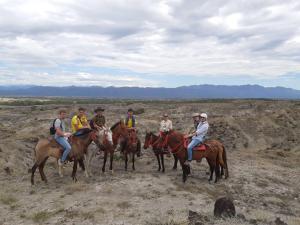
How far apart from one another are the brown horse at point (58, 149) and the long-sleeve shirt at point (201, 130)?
4.73 m

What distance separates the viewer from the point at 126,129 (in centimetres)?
1797

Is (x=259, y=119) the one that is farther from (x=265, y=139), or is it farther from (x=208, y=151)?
(x=208, y=151)

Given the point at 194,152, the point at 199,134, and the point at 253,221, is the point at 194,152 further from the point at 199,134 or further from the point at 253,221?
the point at 253,221

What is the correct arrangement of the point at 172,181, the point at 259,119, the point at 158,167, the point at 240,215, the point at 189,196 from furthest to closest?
1. the point at 259,119
2. the point at 158,167
3. the point at 172,181
4. the point at 189,196
5. the point at 240,215

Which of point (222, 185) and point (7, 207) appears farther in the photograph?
point (222, 185)

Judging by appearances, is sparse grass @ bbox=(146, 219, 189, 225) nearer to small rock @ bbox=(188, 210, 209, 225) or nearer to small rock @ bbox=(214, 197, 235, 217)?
small rock @ bbox=(188, 210, 209, 225)

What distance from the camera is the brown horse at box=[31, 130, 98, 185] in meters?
15.1

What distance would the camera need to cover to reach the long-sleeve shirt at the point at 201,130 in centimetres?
1582

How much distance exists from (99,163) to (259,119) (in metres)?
24.4

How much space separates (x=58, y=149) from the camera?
597 inches

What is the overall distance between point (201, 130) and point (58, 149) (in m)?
6.50

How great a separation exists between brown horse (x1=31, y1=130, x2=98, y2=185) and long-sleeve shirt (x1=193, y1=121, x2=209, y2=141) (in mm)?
4730

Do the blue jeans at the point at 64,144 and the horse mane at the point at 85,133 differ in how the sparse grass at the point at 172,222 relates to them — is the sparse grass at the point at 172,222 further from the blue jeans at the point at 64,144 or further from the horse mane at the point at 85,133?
the horse mane at the point at 85,133

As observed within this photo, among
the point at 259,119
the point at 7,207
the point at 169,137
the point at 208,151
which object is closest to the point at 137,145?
the point at 169,137
